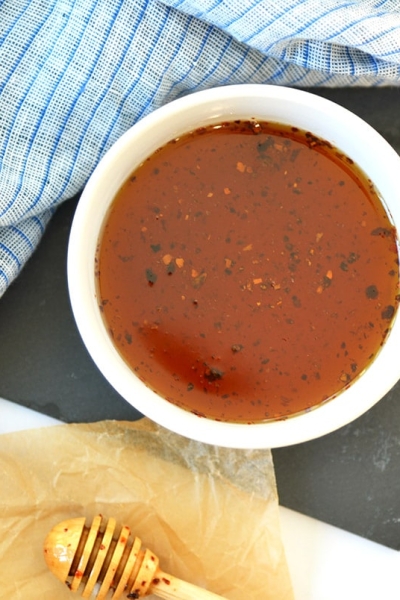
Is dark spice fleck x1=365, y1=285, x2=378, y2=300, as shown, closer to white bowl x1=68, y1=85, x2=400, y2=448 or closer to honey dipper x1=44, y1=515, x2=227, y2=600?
white bowl x1=68, y1=85, x2=400, y2=448

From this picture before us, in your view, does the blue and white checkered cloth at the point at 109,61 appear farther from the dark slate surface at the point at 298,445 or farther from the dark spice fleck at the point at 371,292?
the dark spice fleck at the point at 371,292

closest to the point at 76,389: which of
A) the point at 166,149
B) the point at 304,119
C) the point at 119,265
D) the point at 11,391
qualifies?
the point at 11,391

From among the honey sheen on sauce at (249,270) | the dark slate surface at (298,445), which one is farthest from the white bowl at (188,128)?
the dark slate surface at (298,445)

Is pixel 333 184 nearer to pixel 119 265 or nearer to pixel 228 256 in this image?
pixel 228 256

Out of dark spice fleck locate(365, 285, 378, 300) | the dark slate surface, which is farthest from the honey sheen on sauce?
the dark slate surface

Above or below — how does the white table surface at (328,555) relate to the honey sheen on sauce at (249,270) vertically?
below

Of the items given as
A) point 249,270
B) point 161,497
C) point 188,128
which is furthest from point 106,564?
point 188,128

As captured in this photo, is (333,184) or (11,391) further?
(11,391)
